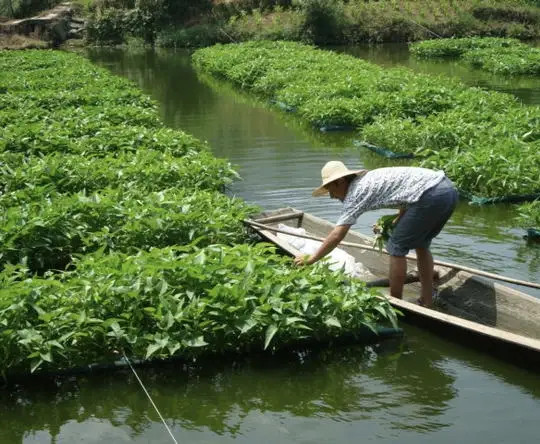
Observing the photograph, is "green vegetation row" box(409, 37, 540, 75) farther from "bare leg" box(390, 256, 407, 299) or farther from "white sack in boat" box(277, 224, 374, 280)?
"bare leg" box(390, 256, 407, 299)

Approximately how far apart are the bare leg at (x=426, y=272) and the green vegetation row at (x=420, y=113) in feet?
15.2

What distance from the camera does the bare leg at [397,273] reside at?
8.02m

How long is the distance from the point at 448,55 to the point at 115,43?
19521 mm

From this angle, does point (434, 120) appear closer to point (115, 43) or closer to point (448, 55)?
point (448, 55)

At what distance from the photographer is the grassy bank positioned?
707 cm

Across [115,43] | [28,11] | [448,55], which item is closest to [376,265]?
[448,55]

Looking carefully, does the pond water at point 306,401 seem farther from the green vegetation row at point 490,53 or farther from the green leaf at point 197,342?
the green vegetation row at point 490,53

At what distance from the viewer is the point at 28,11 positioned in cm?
4984

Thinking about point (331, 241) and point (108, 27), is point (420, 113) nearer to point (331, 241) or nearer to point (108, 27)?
point (331, 241)

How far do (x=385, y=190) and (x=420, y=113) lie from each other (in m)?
10.4

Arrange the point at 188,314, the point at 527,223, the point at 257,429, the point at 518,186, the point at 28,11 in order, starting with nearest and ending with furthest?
the point at 257,429, the point at 188,314, the point at 527,223, the point at 518,186, the point at 28,11

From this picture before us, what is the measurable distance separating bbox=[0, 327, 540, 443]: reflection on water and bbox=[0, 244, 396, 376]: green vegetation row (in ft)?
0.69

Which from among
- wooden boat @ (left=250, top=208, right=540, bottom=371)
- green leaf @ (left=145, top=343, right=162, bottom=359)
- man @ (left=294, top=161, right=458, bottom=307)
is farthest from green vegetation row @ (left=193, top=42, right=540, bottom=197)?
green leaf @ (left=145, top=343, right=162, bottom=359)

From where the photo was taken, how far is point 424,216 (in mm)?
7816
